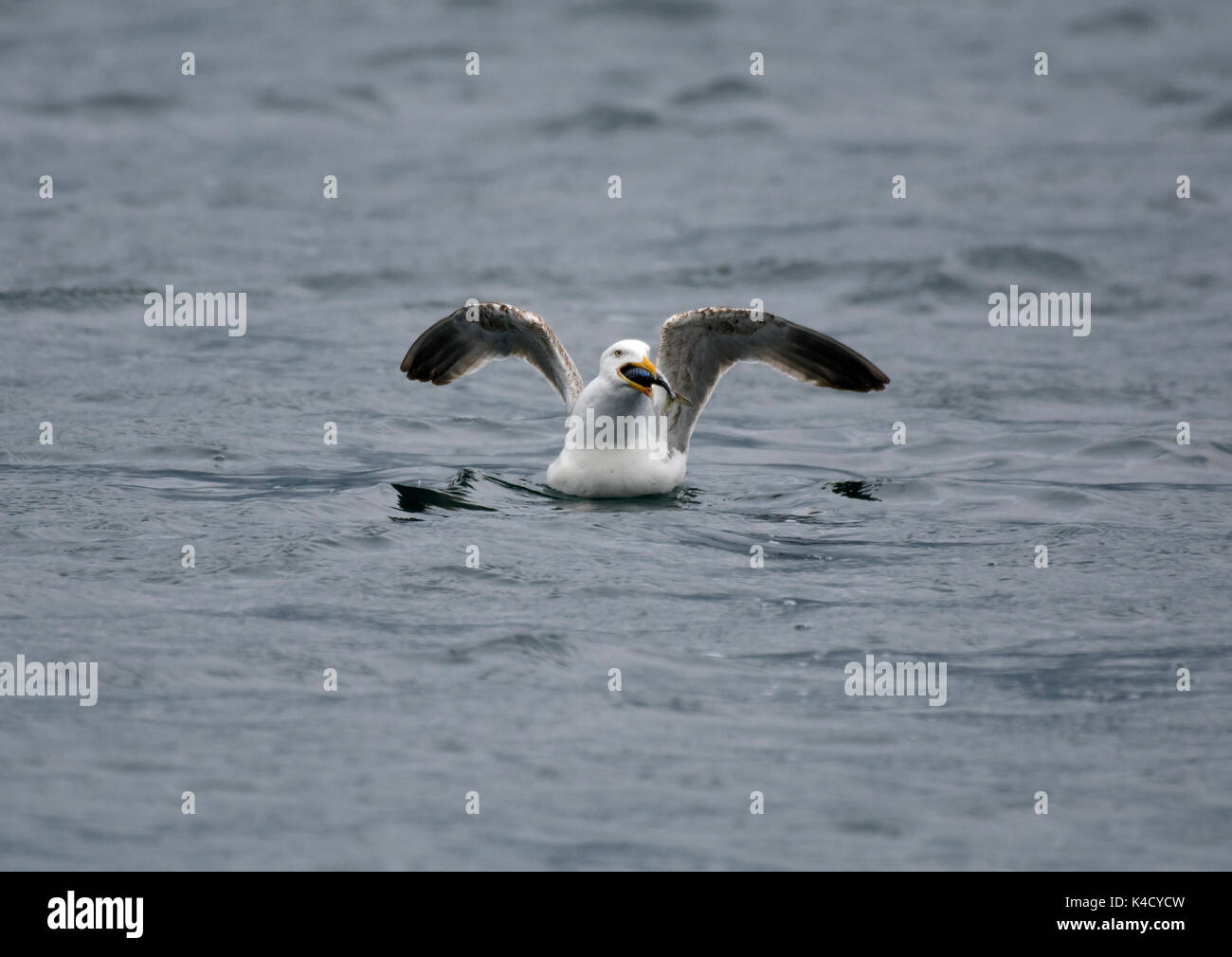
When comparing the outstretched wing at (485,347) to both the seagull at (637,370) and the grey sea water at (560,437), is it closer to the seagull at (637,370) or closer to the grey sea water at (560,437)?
the seagull at (637,370)

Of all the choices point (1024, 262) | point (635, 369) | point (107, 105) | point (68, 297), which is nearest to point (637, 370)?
point (635, 369)

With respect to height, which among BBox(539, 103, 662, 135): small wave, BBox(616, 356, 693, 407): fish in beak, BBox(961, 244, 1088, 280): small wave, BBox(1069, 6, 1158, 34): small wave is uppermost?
BBox(1069, 6, 1158, 34): small wave

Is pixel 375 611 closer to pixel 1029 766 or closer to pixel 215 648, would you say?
pixel 215 648

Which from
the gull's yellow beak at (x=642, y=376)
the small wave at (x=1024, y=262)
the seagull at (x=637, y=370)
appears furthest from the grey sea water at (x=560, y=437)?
the gull's yellow beak at (x=642, y=376)

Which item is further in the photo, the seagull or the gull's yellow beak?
the seagull

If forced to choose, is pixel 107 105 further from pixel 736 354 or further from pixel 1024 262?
pixel 736 354

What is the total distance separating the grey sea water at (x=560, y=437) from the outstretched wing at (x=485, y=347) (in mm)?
776

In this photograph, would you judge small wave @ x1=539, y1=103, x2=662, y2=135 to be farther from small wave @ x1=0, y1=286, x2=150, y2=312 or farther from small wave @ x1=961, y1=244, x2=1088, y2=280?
small wave @ x1=0, y1=286, x2=150, y2=312

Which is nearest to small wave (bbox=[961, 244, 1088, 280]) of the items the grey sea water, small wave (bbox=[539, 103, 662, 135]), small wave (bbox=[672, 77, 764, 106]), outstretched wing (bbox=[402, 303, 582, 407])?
the grey sea water

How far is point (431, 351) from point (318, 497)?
172 cm

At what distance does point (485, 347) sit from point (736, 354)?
74.6 inches

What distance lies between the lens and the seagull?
38.1 ft

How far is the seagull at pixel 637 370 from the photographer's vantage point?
1162 centimetres

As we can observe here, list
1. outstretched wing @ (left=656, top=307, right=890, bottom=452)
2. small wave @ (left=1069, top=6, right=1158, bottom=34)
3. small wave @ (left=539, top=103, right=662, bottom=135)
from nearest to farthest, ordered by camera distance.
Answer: outstretched wing @ (left=656, top=307, right=890, bottom=452) → small wave @ (left=539, top=103, right=662, bottom=135) → small wave @ (left=1069, top=6, right=1158, bottom=34)
